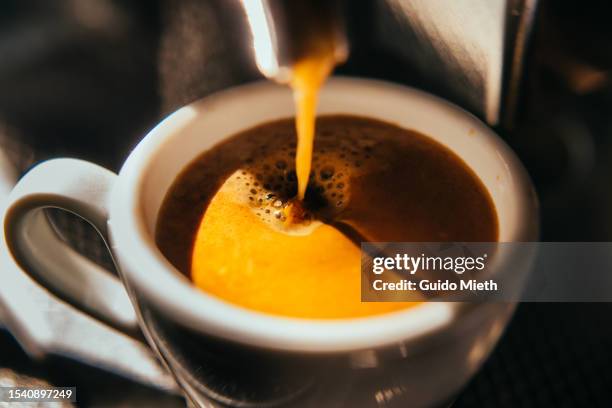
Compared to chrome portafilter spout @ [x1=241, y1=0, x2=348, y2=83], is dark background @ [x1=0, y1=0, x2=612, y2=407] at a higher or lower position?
lower

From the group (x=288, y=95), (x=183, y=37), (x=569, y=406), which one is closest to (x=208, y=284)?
(x=288, y=95)

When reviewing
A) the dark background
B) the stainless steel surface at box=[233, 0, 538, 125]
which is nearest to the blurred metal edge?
the dark background

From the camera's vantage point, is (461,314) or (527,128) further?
(527,128)

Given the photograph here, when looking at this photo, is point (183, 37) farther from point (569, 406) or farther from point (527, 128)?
point (569, 406)

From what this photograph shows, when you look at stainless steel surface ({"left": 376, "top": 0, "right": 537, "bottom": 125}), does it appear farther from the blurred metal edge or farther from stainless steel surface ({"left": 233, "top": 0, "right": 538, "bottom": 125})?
the blurred metal edge

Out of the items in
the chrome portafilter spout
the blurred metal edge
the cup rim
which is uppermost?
the chrome portafilter spout

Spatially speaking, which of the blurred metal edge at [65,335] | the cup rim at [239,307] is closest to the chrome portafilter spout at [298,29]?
the cup rim at [239,307]

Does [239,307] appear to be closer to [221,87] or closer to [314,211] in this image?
[314,211]

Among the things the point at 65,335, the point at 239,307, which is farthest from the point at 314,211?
the point at 65,335
